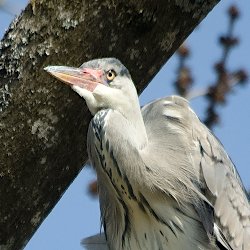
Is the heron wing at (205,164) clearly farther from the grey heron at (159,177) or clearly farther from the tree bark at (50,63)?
the tree bark at (50,63)

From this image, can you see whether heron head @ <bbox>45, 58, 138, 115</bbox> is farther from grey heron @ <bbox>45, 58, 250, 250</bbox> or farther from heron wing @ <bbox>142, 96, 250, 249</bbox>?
heron wing @ <bbox>142, 96, 250, 249</bbox>

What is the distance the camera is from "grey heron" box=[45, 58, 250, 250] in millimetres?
2346

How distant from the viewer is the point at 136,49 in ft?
6.26

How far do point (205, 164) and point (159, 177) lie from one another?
21 cm

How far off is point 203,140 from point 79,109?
79 cm

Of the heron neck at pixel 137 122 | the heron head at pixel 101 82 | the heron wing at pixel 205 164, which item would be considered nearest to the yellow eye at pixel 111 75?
the heron head at pixel 101 82

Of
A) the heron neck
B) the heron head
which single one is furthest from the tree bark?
the heron neck

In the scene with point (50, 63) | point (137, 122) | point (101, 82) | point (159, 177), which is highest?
point (50, 63)

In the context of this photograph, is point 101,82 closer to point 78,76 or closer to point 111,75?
point 111,75

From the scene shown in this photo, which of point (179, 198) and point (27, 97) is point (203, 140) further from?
point (27, 97)

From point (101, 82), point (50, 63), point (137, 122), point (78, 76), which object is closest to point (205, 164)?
point (137, 122)

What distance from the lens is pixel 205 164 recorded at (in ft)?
8.22

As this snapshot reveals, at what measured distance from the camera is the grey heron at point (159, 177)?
2.35 meters

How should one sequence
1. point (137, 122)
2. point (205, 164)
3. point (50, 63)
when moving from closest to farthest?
point (50, 63)
point (137, 122)
point (205, 164)
